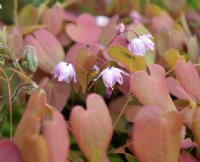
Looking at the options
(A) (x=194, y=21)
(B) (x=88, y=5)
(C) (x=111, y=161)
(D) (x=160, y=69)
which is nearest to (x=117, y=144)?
(C) (x=111, y=161)

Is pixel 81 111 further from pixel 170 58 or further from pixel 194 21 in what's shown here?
pixel 194 21

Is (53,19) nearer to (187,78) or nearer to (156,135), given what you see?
(187,78)

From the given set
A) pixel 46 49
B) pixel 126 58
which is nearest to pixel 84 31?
pixel 46 49

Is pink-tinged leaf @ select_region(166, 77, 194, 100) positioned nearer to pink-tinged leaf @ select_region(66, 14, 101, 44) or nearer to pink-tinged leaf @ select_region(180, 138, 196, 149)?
pink-tinged leaf @ select_region(180, 138, 196, 149)

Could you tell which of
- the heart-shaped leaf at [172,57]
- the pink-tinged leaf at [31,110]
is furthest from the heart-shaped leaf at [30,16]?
the pink-tinged leaf at [31,110]

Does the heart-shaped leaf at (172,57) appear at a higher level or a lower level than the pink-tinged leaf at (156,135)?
higher

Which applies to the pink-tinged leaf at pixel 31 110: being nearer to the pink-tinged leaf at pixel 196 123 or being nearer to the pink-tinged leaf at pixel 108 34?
the pink-tinged leaf at pixel 196 123
